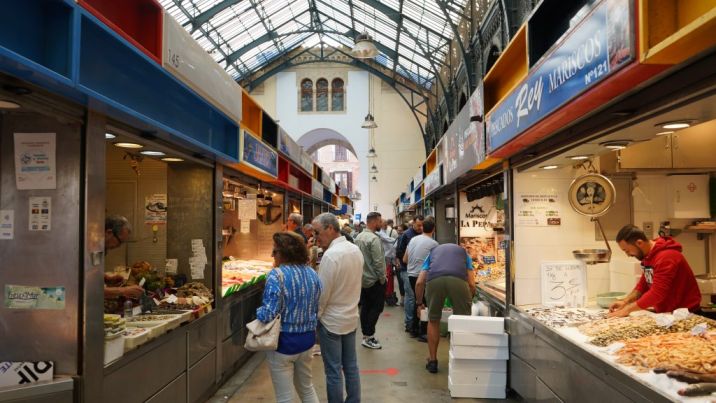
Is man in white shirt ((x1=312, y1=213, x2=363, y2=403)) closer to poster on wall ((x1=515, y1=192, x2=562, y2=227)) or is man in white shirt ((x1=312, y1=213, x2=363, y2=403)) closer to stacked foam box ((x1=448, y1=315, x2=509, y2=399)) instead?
stacked foam box ((x1=448, y1=315, x2=509, y2=399))

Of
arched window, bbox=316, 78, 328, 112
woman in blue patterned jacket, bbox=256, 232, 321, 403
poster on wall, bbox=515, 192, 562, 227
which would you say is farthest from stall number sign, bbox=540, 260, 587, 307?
arched window, bbox=316, 78, 328, 112

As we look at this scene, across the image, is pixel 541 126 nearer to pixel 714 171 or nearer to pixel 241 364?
pixel 714 171

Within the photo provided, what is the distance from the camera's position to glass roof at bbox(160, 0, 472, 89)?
17130 mm

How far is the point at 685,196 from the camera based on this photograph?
5578 mm

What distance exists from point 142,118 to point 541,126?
257cm

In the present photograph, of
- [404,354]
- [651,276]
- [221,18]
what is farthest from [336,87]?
[651,276]

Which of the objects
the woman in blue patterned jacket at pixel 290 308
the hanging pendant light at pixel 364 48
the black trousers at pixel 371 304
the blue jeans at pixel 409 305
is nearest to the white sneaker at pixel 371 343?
the black trousers at pixel 371 304

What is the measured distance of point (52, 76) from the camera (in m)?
2.13

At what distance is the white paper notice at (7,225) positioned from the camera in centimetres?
269

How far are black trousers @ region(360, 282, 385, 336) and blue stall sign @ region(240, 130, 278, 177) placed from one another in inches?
81.7

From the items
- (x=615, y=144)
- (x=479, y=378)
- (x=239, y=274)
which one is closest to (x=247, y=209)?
(x=239, y=274)

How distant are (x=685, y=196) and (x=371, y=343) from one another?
13.8ft

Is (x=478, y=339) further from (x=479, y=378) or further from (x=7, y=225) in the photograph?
(x=7, y=225)

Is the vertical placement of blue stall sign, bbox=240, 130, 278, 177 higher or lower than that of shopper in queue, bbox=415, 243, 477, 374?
higher
